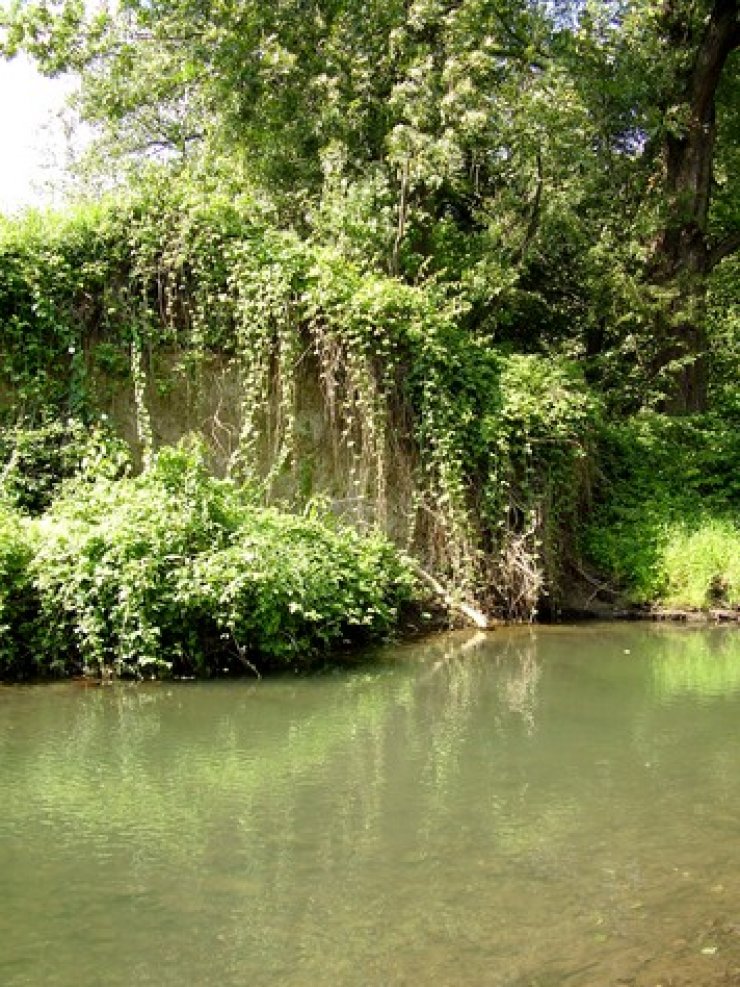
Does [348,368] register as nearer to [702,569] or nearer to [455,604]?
[455,604]

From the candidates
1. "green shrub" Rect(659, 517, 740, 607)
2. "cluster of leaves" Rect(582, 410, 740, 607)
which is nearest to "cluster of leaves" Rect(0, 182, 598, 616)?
"cluster of leaves" Rect(582, 410, 740, 607)

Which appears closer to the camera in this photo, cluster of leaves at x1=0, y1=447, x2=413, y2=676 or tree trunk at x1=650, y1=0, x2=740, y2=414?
cluster of leaves at x1=0, y1=447, x2=413, y2=676

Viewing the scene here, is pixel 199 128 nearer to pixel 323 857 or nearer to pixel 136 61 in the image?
pixel 136 61

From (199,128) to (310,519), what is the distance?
12.2 meters

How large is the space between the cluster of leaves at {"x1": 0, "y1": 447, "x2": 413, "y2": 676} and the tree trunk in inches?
278

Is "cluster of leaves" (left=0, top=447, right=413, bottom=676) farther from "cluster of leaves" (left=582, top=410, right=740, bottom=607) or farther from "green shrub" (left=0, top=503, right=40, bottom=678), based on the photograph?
"cluster of leaves" (left=582, top=410, right=740, bottom=607)

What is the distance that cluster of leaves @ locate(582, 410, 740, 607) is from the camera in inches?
481

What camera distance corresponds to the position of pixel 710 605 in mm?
12109

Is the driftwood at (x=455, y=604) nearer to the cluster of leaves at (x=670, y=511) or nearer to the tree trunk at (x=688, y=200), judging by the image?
the cluster of leaves at (x=670, y=511)

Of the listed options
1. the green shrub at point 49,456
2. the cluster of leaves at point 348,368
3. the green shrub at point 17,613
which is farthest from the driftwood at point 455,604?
the green shrub at point 17,613

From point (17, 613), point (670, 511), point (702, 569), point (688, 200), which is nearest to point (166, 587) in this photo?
point (17, 613)

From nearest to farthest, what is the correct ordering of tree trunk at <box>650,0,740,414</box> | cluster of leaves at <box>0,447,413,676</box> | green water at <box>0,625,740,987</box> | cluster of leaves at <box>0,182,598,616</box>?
1. green water at <box>0,625,740,987</box>
2. cluster of leaves at <box>0,447,413,676</box>
3. cluster of leaves at <box>0,182,598,616</box>
4. tree trunk at <box>650,0,740,414</box>

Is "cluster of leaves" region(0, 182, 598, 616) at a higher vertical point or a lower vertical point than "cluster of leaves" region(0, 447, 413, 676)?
higher

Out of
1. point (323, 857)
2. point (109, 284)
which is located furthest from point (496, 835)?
point (109, 284)
